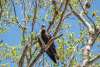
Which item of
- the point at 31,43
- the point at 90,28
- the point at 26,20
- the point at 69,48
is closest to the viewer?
the point at 31,43

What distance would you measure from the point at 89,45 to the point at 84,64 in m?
0.50

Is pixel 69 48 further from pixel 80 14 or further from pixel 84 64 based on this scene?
pixel 84 64

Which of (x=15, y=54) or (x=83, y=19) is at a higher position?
(x=83, y=19)

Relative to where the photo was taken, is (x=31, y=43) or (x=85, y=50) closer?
(x=31, y=43)

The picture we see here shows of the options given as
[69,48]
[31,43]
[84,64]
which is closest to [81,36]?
[69,48]

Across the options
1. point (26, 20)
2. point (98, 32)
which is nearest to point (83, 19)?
point (98, 32)

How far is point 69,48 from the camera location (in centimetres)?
758

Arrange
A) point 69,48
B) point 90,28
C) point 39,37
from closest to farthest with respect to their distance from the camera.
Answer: point 39,37
point 90,28
point 69,48

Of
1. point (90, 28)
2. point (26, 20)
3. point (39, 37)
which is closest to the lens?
point (39, 37)

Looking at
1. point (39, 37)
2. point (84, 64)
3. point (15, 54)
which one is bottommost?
point (15, 54)

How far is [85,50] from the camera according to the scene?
18.6 ft

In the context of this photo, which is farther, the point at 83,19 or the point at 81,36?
the point at 81,36

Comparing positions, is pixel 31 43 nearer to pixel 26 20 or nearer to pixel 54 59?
pixel 54 59

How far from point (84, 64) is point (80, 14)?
54.3 inches
